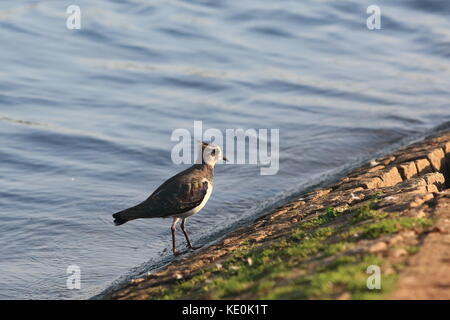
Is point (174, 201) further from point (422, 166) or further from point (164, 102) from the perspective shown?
point (164, 102)

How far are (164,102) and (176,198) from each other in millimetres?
9073

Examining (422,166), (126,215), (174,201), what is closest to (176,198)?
(174,201)

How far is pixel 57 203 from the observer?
44.8 feet

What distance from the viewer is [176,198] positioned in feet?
33.6

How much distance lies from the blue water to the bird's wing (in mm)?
1162

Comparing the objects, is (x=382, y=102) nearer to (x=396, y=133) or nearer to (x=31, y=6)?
(x=396, y=133)

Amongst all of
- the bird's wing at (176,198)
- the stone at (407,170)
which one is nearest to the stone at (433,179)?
the stone at (407,170)

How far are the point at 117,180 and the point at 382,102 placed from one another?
7.56 metres

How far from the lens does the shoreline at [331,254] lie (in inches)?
255

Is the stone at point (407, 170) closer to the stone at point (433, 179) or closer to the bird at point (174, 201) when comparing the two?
the stone at point (433, 179)

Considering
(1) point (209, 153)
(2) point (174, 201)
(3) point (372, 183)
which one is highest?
(1) point (209, 153)

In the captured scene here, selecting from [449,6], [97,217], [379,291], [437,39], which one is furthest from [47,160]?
[449,6]

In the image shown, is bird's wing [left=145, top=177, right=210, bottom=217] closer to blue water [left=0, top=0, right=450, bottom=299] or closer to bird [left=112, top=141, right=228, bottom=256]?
bird [left=112, top=141, right=228, bottom=256]

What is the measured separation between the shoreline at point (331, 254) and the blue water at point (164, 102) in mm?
1985
